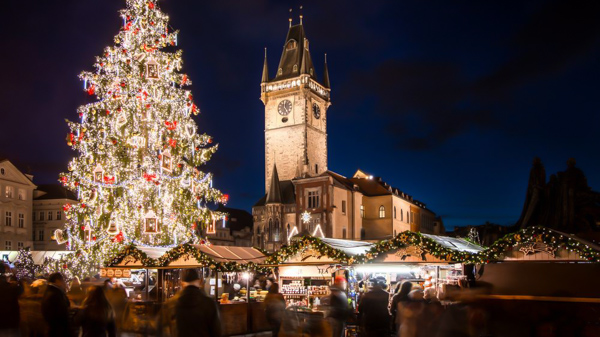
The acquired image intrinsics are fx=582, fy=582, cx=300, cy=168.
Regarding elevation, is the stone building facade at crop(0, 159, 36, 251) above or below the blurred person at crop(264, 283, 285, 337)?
above

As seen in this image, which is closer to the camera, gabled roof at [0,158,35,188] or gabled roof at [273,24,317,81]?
gabled roof at [0,158,35,188]

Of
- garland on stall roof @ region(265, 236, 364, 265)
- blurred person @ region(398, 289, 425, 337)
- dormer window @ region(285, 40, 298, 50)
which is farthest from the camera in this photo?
dormer window @ region(285, 40, 298, 50)

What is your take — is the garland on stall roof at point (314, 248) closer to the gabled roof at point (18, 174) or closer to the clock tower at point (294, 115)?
the gabled roof at point (18, 174)

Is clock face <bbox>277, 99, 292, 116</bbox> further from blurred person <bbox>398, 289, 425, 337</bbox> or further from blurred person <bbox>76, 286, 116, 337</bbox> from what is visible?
blurred person <bbox>76, 286, 116, 337</bbox>

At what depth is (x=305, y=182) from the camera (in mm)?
62656

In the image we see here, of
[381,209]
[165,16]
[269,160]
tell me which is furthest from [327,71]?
[165,16]

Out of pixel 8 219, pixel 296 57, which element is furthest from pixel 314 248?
pixel 296 57

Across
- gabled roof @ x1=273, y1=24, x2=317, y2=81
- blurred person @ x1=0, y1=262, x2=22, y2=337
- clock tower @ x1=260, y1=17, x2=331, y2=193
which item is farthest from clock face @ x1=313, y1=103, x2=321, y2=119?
blurred person @ x1=0, y1=262, x2=22, y2=337

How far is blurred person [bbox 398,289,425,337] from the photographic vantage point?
818 centimetres

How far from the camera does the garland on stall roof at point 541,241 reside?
12594 millimetres

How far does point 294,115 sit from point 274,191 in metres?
11.8

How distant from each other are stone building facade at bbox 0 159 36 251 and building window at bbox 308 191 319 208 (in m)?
27.8

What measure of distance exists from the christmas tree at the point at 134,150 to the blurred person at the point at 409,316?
1740 centimetres

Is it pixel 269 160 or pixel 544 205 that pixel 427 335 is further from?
pixel 269 160
